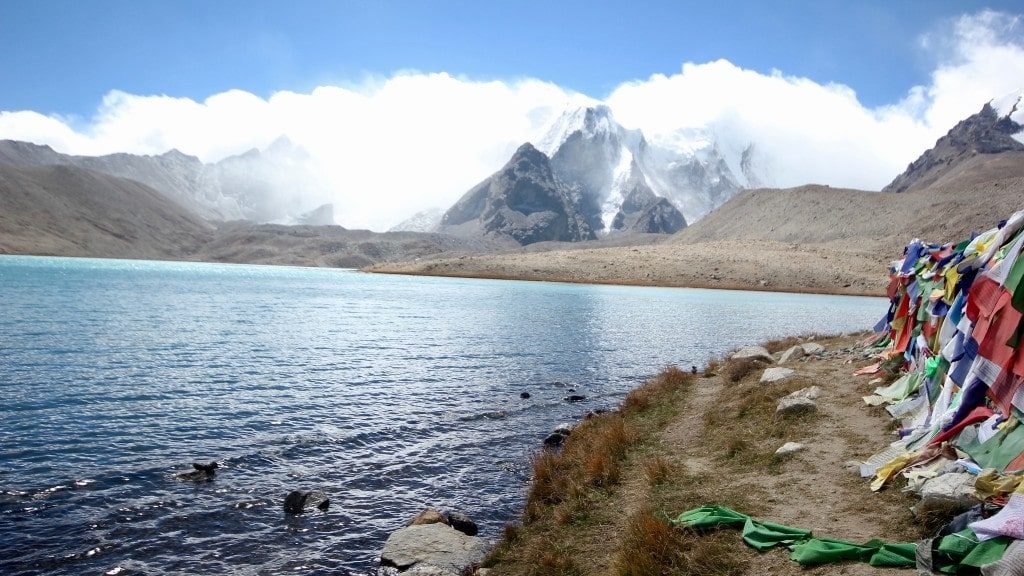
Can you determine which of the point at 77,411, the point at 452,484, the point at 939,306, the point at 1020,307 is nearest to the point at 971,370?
the point at 1020,307

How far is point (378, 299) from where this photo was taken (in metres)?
86.9

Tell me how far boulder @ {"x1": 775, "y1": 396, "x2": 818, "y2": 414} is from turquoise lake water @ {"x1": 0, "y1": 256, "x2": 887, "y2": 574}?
25.7ft

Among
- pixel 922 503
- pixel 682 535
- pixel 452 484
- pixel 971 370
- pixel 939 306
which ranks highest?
pixel 939 306

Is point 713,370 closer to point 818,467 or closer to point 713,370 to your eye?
point 713,370

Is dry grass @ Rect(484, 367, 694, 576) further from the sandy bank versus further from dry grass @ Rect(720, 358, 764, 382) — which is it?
the sandy bank

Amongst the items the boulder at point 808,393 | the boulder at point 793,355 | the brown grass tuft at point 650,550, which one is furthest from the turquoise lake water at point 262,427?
the boulder at point 808,393

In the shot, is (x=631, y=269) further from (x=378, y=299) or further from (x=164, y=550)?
(x=164, y=550)

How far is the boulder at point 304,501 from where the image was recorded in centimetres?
1467

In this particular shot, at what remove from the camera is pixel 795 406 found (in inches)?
698

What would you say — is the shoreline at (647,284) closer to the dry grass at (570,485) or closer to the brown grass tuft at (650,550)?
the dry grass at (570,485)

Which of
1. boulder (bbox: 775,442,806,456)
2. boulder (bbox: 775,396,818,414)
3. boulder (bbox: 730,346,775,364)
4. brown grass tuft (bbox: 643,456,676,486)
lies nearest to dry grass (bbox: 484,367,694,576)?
brown grass tuft (bbox: 643,456,676,486)

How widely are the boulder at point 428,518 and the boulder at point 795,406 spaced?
1042cm

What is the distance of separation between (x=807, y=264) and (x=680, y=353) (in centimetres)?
14060

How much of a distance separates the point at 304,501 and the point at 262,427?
724 centimetres
